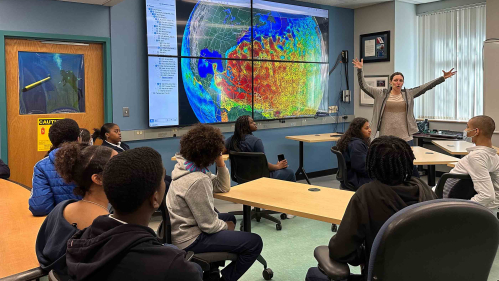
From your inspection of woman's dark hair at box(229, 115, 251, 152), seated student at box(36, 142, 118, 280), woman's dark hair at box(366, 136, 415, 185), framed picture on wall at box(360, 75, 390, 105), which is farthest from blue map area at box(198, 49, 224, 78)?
woman's dark hair at box(366, 136, 415, 185)

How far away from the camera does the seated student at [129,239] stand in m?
1.17

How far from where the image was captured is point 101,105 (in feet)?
17.4

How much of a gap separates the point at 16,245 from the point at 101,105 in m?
3.50

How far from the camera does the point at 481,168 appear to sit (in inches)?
117

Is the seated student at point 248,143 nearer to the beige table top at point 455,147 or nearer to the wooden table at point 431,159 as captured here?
the wooden table at point 431,159

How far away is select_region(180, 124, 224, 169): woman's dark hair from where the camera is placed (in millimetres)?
2482

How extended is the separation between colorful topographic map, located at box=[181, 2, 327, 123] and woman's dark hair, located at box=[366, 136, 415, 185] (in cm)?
412

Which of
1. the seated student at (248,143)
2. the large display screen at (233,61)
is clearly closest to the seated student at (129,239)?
the seated student at (248,143)

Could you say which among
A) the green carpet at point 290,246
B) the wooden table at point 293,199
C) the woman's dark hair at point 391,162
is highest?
the woman's dark hair at point 391,162

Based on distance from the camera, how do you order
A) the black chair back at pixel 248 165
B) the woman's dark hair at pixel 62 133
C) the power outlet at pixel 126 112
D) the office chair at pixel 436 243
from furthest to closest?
1. the power outlet at pixel 126 112
2. the black chair back at pixel 248 165
3. the woman's dark hair at pixel 62 133
4. the office chair at pixel 436 243

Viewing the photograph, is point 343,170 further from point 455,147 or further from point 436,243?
point 436,243

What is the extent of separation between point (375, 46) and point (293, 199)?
17.6 ft

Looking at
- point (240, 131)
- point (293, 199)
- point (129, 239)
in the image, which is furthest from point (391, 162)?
point (240, 131)

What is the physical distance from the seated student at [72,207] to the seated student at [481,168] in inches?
93.9
